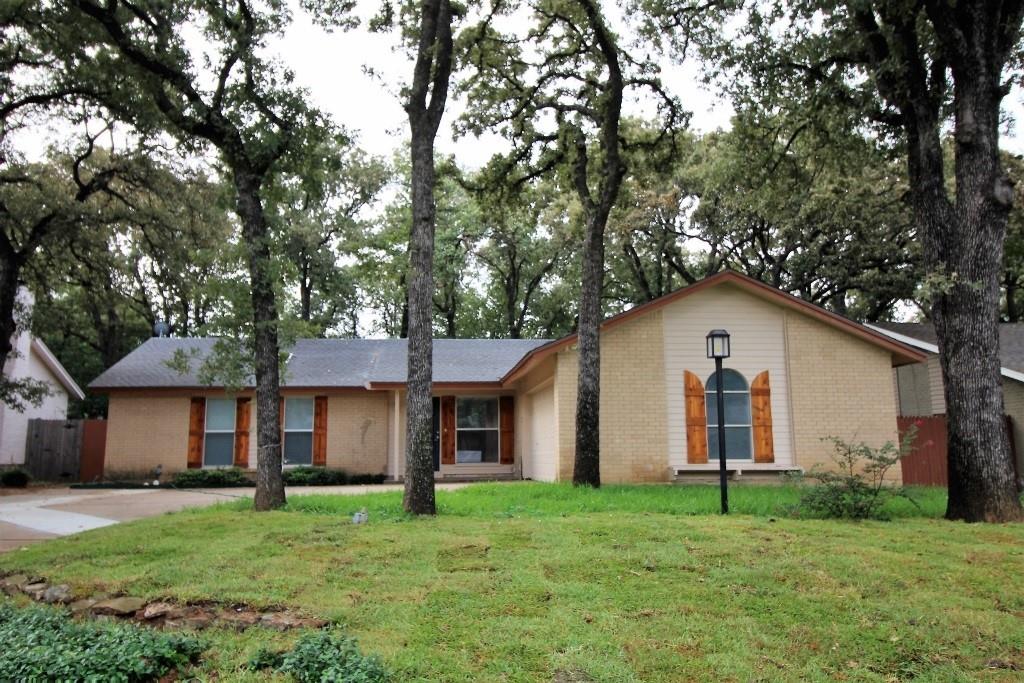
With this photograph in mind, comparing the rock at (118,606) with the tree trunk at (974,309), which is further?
the tree trunk at (974,309)

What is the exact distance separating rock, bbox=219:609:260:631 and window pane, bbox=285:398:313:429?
47.6 ft

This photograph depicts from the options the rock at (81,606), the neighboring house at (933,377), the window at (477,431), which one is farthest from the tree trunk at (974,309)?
the window at (477,431)

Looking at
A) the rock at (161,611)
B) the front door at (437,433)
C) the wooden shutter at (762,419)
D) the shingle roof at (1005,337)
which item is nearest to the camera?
the rock at (161,611)

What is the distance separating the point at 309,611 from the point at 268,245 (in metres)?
6.54

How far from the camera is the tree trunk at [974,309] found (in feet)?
29.3

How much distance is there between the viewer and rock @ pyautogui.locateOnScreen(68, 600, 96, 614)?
210 inches

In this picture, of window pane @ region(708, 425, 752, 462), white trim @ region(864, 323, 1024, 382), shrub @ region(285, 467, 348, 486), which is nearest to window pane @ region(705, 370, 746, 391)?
window pane @ region(708, 425, 752, 462)

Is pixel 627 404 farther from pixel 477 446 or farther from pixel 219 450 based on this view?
pixel 219 450

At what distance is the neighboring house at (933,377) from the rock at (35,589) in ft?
53.0

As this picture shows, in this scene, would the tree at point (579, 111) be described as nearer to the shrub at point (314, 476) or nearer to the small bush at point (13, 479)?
the shrub at point (314, 476)

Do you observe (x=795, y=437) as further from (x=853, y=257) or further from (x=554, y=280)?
(x=554, y=280)

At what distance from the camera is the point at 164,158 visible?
714 inches

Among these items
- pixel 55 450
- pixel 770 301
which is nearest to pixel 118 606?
pixel 770 301

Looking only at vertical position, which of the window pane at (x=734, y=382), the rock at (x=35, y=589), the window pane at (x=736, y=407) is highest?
the window pane at (x=734, y=382)
